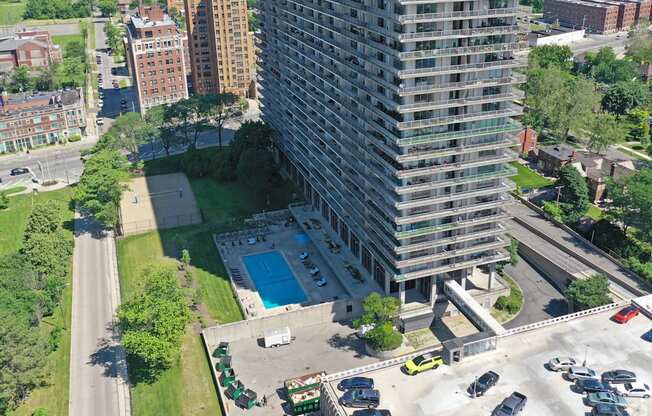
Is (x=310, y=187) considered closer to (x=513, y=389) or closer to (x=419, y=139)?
(x=419, y=139)

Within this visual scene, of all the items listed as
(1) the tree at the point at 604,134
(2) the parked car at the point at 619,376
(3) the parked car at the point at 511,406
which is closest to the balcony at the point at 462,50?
(3) the parked car at the point at 511,406

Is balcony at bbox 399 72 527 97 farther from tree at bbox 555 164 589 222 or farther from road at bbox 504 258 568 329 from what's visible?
tree at bbox 555 164 589 222

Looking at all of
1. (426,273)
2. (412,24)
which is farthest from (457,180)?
(412,24)

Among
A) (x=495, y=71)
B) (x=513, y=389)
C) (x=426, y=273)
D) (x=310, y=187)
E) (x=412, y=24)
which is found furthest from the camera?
(x=310, y=187)

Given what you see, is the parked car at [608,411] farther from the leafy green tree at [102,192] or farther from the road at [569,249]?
the leafy green tree at [102,192]

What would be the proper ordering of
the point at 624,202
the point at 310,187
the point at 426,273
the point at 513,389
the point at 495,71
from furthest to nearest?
the point at 310,187 < the point at 624,202 < the point at 426,273 < the point at 495,71 < the point at 513,389

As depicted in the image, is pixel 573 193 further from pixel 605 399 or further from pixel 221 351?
pixel 221 351
